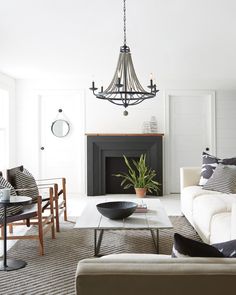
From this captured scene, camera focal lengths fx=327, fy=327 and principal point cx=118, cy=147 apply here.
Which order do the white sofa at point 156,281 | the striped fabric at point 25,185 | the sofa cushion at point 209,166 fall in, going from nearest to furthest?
the white sofa at point 156,281
the striped fabric at point 25,185
the sofa cushion at point 209,166

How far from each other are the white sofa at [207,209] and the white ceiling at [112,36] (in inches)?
66.3

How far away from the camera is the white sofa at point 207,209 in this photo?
2654 millimetres

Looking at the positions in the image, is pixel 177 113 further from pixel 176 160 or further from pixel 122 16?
pixel 122 16

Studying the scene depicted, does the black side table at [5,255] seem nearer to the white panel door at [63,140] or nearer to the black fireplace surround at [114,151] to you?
the black fireplace surround at [114,151]

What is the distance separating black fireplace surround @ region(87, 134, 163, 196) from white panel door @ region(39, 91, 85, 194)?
0.22 m

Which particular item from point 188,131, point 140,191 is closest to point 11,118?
point 140,191

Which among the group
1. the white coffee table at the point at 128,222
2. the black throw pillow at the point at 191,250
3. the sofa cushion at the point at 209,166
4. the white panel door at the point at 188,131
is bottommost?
the white coffee table at the point at 128,222

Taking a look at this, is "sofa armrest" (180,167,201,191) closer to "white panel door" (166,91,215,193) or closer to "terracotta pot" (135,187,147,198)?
"terracotta pot" (135,187,147,198)

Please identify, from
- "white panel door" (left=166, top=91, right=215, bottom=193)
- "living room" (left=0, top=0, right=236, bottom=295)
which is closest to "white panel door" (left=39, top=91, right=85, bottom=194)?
"living room" (left=0, top=0, right=236, bottom=295)

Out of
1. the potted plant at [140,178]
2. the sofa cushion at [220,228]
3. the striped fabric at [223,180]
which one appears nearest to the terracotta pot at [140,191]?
the potted plant at [140,178]

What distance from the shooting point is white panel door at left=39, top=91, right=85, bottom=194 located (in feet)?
21.7

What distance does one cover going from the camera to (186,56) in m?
4.57

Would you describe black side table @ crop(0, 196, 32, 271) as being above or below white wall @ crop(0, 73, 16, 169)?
below

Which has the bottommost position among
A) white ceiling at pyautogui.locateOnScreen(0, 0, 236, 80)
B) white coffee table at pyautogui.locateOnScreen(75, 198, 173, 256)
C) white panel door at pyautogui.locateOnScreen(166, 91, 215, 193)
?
white coffee table at pyautogui.locateOnScreen(75, 198, 173, 256)
